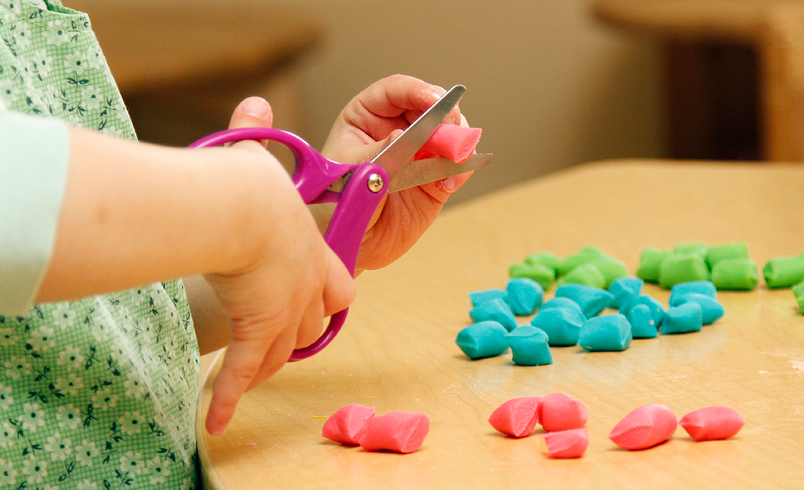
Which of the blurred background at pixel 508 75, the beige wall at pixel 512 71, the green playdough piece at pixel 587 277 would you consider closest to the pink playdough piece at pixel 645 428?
the green playdough piece at pixel 587 277

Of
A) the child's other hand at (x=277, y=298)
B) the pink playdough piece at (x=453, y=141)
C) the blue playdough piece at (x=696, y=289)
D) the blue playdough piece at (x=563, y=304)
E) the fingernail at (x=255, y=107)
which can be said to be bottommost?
the blue playdough piece at (x=696, y=289)

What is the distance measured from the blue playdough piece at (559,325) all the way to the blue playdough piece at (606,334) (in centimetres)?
1

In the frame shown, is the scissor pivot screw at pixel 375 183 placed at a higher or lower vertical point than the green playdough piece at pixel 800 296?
higher

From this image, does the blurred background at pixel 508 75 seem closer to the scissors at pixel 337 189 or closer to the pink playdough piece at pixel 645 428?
the scissors at pixel 337 189

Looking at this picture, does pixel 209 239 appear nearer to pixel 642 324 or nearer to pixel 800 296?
pixel 642 324

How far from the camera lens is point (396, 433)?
489 millimetres

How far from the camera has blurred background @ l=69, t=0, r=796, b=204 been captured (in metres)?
2.84

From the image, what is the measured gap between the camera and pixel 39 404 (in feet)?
1.73

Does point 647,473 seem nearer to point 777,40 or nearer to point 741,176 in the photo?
point 741,176

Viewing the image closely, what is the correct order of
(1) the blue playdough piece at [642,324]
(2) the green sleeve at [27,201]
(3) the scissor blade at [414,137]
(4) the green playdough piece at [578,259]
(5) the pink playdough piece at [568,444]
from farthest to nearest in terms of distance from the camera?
(4) the green playdough piece at [578,259] < (1) the blue playdough piece at [642,324] < (3) the scissor blade at [414,137] < (5) the pink playdough piece at [568,444] < (2) the green sleeve at [27,201]

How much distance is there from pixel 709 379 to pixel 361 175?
10.7 inches

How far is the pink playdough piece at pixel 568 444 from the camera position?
0.47 m

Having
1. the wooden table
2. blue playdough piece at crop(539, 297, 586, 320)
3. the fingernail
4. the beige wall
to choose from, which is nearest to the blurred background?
the beige wall

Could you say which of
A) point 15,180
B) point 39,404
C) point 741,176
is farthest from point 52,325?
point 741,176
